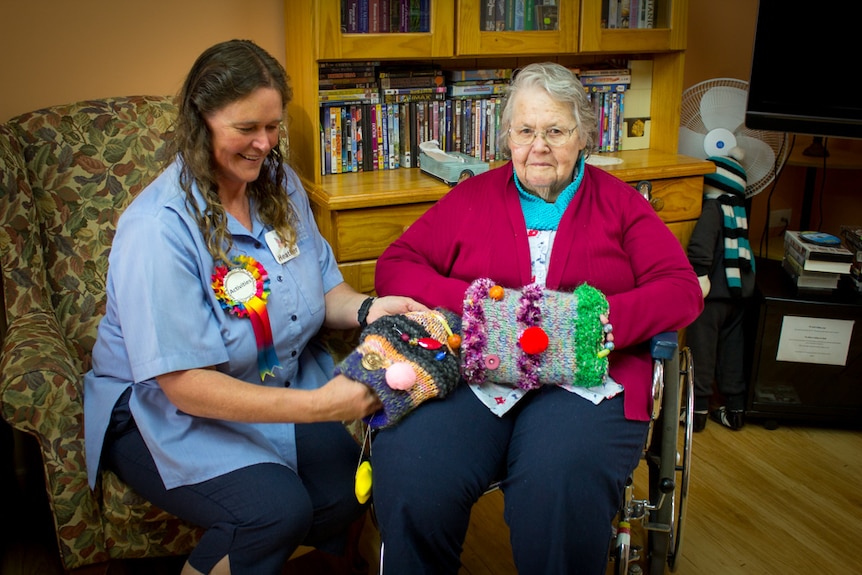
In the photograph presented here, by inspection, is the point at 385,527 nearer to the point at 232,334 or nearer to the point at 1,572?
the point at 232,334

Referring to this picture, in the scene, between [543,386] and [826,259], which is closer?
[543,386]

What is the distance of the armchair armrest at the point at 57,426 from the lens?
5.19ft

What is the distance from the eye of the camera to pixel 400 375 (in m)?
1.50

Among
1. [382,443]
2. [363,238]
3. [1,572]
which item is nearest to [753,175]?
[363,238]

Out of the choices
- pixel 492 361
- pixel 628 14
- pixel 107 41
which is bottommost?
pixel 492 361

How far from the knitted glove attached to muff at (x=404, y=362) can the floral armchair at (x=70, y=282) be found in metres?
0.41

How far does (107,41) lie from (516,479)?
5.33ft

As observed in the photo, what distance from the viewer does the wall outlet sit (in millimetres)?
3490

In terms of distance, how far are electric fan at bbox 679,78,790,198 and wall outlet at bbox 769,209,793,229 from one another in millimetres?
662

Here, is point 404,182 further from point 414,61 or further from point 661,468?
point 661,468

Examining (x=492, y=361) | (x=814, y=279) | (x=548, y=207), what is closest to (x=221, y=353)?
(x=492, y=361)

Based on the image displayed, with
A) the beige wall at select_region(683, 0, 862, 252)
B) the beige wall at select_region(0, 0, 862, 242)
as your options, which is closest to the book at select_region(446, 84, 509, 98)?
the beige wall at select_region(0, 0, 862, 242)

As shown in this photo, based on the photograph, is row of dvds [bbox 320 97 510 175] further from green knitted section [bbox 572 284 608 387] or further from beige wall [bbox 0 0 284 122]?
green knitted section [bbox 572 284 608 387]

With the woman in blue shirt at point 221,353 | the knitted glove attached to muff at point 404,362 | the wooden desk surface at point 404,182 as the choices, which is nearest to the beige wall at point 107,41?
the wooden desk surface at point 404,182
